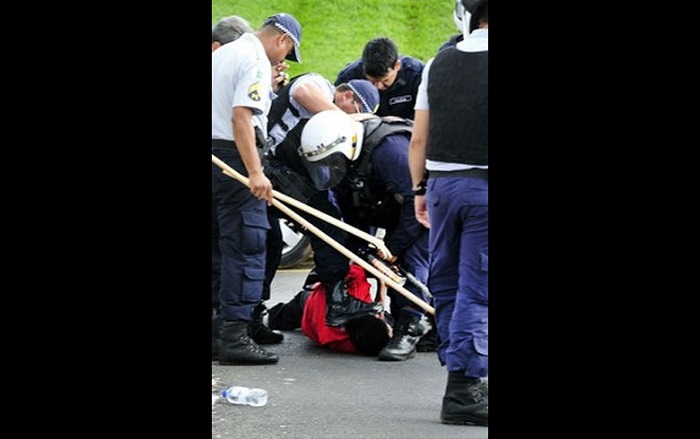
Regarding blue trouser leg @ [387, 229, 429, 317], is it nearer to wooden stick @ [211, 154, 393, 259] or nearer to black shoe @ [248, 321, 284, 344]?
wooden stick @ [211, 154, 393, 259]

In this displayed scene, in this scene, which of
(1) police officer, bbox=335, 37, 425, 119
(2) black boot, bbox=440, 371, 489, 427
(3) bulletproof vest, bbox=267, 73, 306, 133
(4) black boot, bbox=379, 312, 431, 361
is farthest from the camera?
(1) police officer, bbox=335, 37, 425, 119

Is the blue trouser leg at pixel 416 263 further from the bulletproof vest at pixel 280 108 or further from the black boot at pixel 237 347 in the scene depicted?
the bulletproof vest at pixel 280 108

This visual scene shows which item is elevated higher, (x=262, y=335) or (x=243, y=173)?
(x=243, y=173)

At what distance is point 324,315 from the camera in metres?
6.61

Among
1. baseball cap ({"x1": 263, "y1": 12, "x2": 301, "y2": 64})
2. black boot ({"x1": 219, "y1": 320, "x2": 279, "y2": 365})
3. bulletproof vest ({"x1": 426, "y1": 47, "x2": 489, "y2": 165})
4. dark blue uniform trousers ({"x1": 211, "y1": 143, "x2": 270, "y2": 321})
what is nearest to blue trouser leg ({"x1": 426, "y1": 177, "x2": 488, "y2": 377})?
bulletproof vest ({"x1": 426, "y1": 47, "x2": 489, "y2": 165})

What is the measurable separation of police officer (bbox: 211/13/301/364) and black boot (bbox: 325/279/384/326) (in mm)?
406

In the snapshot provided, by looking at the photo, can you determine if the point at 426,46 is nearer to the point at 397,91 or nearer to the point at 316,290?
the point at 397,91

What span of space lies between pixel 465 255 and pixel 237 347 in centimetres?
170

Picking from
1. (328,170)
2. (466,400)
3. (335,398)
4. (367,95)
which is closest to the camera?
(466,400)

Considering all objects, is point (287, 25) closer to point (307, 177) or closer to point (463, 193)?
point (307, 177)

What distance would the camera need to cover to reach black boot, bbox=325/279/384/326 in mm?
6414

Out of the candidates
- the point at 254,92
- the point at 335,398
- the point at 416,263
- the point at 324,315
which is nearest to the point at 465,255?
the point at 335,398
